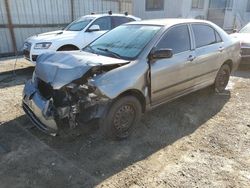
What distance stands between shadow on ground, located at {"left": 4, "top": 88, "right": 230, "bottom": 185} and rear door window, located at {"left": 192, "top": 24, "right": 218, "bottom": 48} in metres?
1.29

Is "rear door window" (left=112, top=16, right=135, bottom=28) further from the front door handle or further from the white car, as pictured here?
the front door handle

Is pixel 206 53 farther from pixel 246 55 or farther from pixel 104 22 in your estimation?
pixel 104 22

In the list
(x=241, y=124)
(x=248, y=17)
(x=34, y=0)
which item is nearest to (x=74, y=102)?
(x=241, y=124)

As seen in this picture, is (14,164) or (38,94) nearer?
(14,164)

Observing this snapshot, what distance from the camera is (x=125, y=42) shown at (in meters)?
4.41

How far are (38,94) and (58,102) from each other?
47 cm

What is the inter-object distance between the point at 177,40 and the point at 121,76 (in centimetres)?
151

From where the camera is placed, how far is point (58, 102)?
352cm

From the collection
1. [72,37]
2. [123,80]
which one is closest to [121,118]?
[123,80]

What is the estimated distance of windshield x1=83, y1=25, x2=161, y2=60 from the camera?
13.6 feet

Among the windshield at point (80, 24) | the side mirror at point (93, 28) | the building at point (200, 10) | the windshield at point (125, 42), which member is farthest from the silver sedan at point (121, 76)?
the building at point (200, 10)

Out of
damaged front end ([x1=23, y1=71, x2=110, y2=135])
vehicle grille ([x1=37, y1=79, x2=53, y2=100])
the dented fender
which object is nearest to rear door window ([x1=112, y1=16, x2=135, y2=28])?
the dented fender

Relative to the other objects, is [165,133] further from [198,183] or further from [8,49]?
[8,49]

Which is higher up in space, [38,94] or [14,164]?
[38,94]
